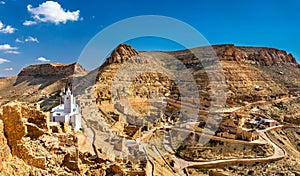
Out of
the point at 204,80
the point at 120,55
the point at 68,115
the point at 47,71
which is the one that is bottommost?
the point at 68,115

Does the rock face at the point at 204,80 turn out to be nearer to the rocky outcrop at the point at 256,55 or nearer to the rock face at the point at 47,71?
the rocky outcrop at the point at 256,55

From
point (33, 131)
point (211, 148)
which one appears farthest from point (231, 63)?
point (33, 131)

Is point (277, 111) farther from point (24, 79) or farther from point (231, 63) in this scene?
point (24, 79)

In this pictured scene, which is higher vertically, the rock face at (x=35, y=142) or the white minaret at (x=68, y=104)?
the white minaret at (x=68, y=104)

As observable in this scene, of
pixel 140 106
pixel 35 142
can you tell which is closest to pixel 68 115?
pixel 35 142

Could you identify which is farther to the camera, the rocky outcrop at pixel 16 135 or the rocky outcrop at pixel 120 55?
the rocky outcrop at pixel 120 55

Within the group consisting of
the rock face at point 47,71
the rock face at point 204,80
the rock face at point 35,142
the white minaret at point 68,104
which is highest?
the rock face at point 47,71

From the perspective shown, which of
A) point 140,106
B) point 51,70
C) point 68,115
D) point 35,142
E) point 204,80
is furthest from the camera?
point 51,70

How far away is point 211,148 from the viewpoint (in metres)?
23.4

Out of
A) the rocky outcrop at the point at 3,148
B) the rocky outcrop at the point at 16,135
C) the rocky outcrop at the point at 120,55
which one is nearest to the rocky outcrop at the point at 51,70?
the rocky outcrop at the point at 120,55

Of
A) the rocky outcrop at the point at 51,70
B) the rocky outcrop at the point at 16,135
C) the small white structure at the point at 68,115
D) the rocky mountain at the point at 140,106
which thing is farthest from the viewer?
the rocky outcrop at the point at 51,70

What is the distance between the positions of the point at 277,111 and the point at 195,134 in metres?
16.7

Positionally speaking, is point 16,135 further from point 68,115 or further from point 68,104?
point 68,104

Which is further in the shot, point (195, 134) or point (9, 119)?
point (195, 134)
